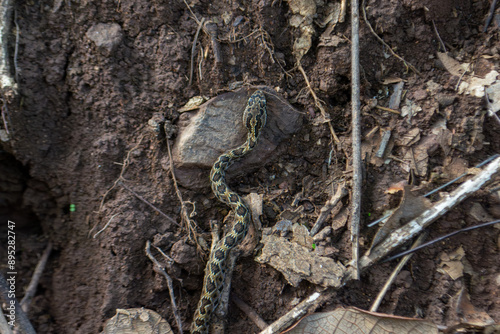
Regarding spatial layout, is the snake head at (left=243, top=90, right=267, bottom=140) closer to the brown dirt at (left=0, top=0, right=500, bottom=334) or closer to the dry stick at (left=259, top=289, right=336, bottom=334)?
the brown dirt at (left=0, top=0, right=500, bottom=334)

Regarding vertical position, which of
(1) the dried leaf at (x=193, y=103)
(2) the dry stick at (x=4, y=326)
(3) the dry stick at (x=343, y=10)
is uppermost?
(3) the dry stick at (x=343, y=10)

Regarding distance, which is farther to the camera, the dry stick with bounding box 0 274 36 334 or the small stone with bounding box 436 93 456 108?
the small stone with bounding box 436 93 456 108

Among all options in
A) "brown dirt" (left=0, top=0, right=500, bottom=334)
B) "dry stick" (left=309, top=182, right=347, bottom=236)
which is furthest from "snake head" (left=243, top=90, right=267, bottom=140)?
"dry stick" (left=309, top=182, right=347, bottom=236)

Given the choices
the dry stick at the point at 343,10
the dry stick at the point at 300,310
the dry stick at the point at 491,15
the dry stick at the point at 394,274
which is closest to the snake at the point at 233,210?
the dry stick at the point at 300,310

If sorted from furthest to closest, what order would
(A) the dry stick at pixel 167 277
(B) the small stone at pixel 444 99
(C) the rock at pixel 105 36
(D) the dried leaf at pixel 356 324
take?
(C) the rock at pixel 105 36, (B) the small stone at pixel 444 99, (A) the dry stick at pixel 167 277, (D) the dried leaf at pixel 356 324

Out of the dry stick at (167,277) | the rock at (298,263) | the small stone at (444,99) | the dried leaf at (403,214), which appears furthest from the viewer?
the small stone at (444,99)

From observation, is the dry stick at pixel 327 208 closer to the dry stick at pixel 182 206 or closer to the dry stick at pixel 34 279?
the dry stick at pixel 182 206
